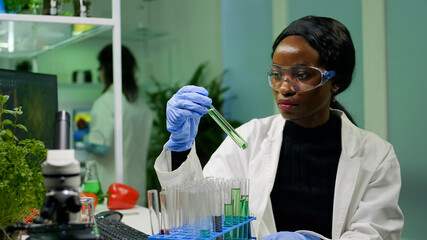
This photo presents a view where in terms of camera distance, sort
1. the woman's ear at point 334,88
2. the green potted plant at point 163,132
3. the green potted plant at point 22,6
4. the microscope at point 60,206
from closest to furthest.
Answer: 1. the microscope at point 60,206
2. the woman's ear at point 334,88
3. the green potted plant at point 22,6
4. the green potted plant at point 163,132

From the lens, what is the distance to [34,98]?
6.56ft

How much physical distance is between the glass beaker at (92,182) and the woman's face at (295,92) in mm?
1065

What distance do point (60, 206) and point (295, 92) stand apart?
0.99 metres

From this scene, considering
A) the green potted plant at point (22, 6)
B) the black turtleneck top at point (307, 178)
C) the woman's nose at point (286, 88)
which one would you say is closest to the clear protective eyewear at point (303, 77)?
the woman's nose at point (286, 88)

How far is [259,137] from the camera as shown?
1.83 m

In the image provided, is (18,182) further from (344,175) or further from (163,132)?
(163,132)

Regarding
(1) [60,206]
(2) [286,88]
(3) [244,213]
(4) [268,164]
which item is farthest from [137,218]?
(1) [60,206]

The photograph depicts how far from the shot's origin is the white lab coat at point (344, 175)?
1512 millimetres

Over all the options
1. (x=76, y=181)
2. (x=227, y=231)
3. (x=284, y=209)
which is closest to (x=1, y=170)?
(x=76, y=181)

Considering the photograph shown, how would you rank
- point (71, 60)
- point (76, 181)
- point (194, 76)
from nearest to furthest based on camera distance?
point (76, 181)
point (71, 60)
point (194, 76)

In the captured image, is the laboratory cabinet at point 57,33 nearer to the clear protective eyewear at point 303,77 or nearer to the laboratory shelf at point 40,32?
the laboratory shelf at point 40,32

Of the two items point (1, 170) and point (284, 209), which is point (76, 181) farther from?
point (284, 209)

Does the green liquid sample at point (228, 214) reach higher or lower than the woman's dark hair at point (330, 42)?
lower

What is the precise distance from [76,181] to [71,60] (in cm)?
288
